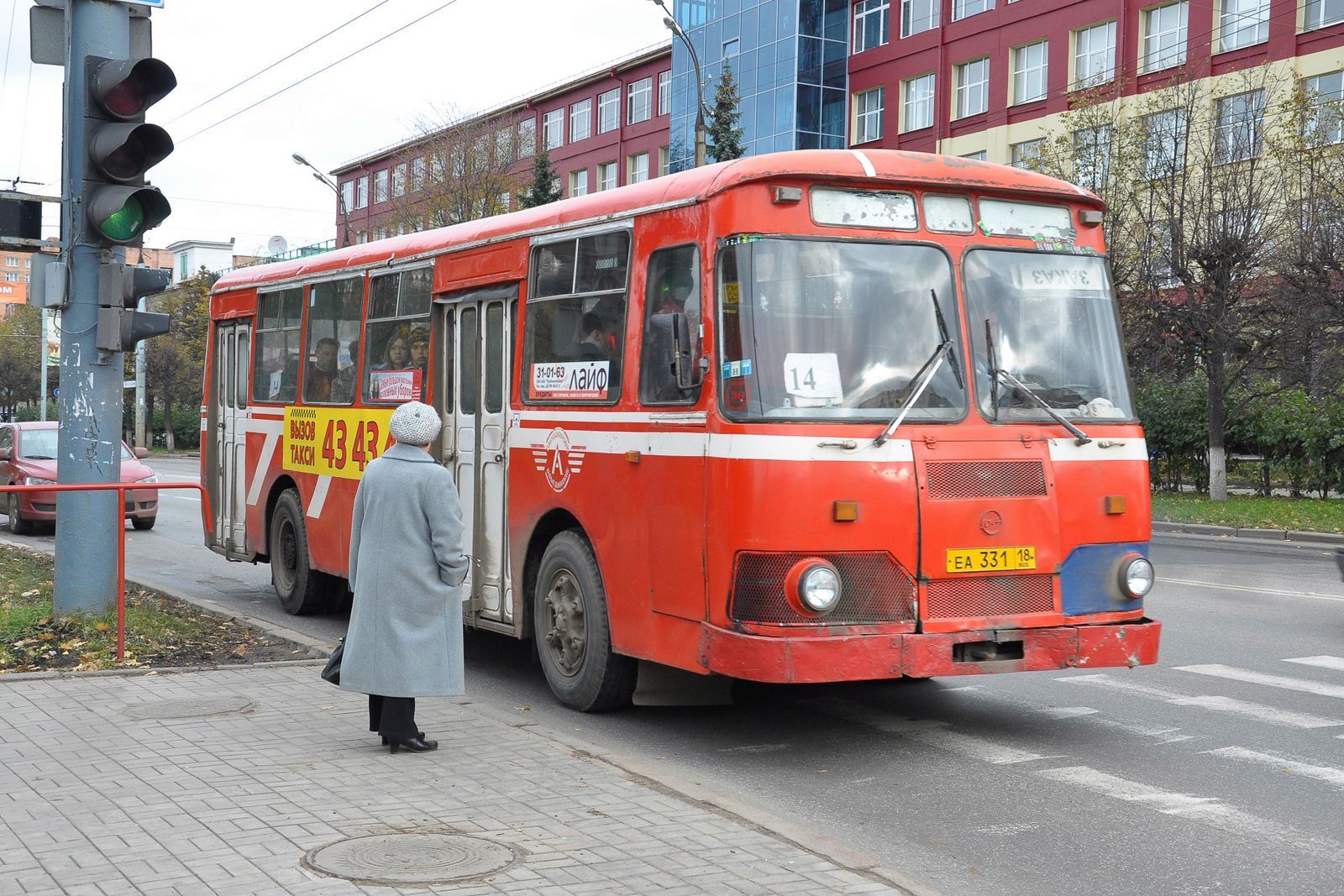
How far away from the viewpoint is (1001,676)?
9.85 metres

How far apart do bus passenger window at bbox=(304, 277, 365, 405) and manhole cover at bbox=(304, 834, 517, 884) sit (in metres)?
6.55

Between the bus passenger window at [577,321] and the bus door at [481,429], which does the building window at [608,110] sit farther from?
the bus passenger window at [577,321]

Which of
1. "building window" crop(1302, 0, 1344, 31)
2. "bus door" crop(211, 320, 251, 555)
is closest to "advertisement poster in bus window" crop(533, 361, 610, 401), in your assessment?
"bus door" crop(211, 320, 251, 555)

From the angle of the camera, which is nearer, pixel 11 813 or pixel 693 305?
pixel 11 813

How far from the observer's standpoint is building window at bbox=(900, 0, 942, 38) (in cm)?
5144

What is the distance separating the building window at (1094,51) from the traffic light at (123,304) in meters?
37.9

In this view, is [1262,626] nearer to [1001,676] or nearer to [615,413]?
[1001,676]

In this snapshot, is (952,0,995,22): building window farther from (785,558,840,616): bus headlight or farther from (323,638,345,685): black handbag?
(323,638,345,685): black handbag

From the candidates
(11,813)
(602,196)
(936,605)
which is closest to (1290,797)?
(936,605)

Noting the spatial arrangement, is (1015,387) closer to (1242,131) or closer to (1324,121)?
(1324,121)

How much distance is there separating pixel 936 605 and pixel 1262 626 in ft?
19.4

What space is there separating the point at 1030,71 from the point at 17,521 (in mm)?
35827

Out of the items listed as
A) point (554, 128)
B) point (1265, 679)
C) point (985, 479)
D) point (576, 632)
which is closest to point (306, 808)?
point (576, 632)

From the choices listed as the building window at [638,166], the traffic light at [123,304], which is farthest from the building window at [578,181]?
the traffic light at [123,304]
